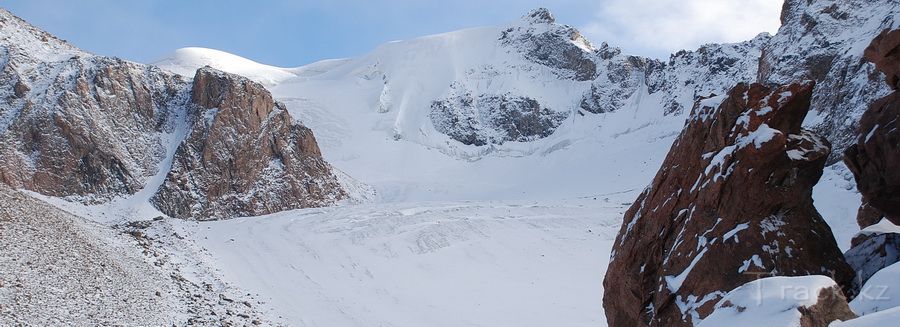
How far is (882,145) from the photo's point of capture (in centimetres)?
1356

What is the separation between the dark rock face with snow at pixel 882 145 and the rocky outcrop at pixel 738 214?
3.69ft

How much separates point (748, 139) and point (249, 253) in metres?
28.3

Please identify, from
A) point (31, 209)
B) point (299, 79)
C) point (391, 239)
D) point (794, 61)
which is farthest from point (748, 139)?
point (299, 79)

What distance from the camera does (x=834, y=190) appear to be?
1594 inches

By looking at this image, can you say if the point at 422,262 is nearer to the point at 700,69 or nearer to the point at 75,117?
the point at 75,117

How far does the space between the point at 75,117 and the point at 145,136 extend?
5.93 metres

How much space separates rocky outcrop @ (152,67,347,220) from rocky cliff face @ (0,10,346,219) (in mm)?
92

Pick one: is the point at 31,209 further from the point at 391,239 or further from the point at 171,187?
the point at 171,187

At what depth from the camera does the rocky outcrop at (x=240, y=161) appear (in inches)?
2263

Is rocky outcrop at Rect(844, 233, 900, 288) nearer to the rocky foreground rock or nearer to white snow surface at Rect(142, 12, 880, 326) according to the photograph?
the rocky foreground rock

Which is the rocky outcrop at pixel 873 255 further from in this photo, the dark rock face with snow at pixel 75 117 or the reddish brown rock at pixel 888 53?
the dark rock face with snow at pixel 75 117

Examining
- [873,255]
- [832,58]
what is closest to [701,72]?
[832,58]

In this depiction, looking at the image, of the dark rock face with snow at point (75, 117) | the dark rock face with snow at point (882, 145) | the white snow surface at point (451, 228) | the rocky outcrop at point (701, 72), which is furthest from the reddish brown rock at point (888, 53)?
the rocky outcrop at point (701, 72)

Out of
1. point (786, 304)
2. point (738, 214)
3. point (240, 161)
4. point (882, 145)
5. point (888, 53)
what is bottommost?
point (240, 161)
